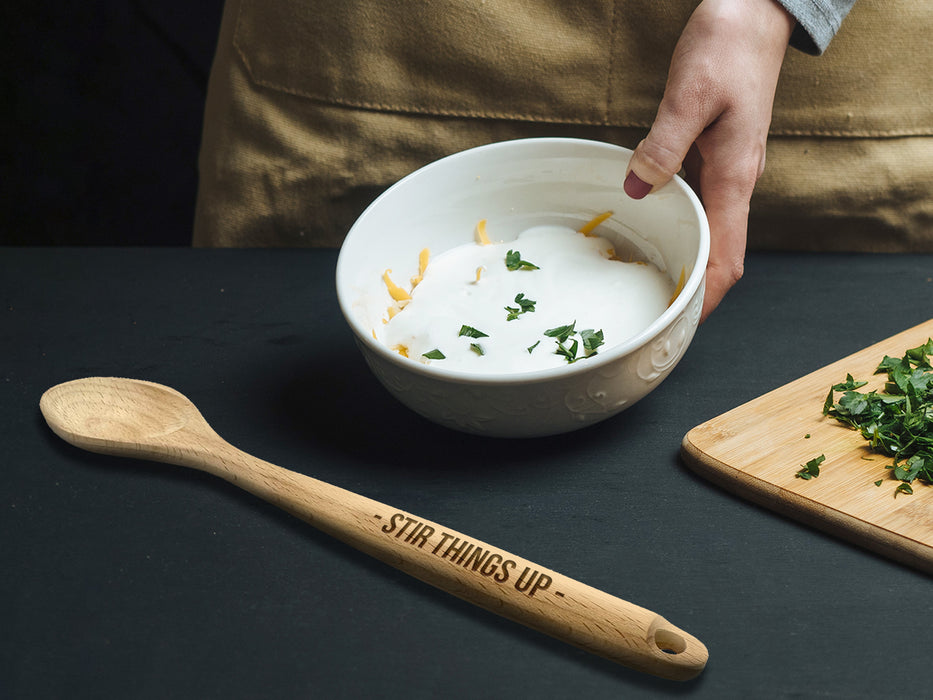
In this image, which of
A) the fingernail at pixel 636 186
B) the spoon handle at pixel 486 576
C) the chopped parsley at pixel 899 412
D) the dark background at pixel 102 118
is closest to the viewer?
the spoon handle at pixel 486 576

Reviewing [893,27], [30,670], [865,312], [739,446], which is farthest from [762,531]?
[893,27]

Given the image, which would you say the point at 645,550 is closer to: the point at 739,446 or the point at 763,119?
the point at 739,446

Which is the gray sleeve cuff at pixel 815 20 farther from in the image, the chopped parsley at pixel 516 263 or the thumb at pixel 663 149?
the chopped parsley at pixel 516 263

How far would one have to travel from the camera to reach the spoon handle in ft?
1.59

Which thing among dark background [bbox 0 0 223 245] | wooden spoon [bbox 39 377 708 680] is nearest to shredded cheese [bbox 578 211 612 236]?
wooden spoon [bbox 39 377 708 680]

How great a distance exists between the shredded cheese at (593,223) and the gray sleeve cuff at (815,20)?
0.76 ft

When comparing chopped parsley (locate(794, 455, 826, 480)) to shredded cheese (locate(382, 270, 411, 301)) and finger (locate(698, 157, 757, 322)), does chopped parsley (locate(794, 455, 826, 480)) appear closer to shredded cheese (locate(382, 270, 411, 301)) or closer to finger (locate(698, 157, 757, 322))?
finger (locate(698, 157, 757, 322))

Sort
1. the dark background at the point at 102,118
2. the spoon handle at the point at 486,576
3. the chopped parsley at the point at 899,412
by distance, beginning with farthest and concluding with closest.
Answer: the dark background at the point at 102,118 < the chopped parsley at the point at 899,412 < the spoon handle at the point at 486,576

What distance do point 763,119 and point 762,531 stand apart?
363 mm

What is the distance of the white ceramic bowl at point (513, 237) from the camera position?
57cm

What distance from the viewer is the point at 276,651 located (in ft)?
1.70

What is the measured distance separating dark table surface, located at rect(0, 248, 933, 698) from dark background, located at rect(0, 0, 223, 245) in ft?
3.43

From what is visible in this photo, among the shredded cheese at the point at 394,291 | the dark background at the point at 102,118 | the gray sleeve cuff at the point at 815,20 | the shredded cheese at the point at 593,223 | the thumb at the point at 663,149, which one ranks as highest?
the gray sleeve cuff at the point at 815,20

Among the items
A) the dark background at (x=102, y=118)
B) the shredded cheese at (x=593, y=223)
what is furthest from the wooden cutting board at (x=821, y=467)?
the dark background at (x=102, y=118)
